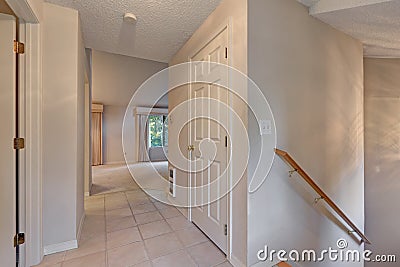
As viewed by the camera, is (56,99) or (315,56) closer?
(56,99)

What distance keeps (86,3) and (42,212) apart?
191 cm

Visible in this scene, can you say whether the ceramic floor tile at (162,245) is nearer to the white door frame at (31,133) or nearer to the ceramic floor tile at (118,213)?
the ceramic floor tile at (118,213)

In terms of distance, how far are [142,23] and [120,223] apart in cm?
231

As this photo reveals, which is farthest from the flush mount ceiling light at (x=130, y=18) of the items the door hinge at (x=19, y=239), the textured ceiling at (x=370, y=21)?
the door hinge at (x=19, y=239)

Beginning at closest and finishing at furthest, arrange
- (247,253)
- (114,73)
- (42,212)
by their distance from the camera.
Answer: (247,253) → (42,212) → (114,73)

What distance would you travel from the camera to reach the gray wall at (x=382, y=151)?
324 centimetres

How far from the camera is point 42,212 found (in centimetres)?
181

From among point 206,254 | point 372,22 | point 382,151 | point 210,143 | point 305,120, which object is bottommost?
point 206,254

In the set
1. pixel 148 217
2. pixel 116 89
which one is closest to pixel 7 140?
pixel 148 217

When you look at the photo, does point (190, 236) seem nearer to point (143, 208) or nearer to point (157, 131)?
point (143, 208)

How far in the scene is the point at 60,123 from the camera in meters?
1.91

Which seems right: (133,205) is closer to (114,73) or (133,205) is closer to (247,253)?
(247,253)

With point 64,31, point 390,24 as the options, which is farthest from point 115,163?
point 390,24

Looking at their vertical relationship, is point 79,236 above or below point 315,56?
below
